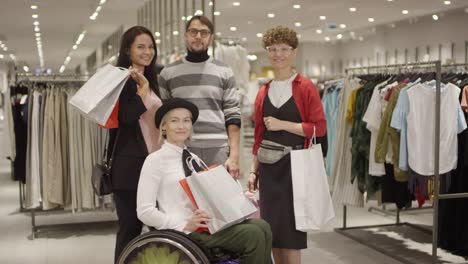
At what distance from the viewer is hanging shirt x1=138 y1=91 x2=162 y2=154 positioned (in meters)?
2.84

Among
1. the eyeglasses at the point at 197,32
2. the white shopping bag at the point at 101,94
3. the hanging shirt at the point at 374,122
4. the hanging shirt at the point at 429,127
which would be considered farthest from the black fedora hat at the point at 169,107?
the hanging shirt at the point at 374,122

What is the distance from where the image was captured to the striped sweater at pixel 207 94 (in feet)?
9.84

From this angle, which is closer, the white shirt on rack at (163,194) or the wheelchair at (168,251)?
the wheelchair at (168,251)

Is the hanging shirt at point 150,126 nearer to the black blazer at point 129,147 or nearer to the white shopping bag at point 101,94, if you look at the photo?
the black blazer at point 129,147

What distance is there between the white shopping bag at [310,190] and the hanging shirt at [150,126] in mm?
711

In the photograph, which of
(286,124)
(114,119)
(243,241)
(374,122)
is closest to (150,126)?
(114,119)

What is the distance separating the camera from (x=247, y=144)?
1344 cm

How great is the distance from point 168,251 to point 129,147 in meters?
0.66

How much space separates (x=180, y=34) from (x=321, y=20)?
20.4 feet

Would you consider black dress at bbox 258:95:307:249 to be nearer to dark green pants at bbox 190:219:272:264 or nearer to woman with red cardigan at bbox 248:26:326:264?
woman with red cardigan at bbox 248:26:326:264

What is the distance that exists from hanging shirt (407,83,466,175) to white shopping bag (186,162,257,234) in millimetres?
1853

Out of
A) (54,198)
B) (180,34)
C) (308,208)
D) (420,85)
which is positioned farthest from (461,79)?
(180,34)

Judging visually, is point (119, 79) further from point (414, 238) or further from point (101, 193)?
point (414, 238)

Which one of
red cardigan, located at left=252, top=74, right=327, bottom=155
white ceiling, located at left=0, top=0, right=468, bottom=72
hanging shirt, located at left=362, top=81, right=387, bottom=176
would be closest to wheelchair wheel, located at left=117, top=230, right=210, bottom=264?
red cardigan, located at left=252, top=74, right=327, bottom=155
